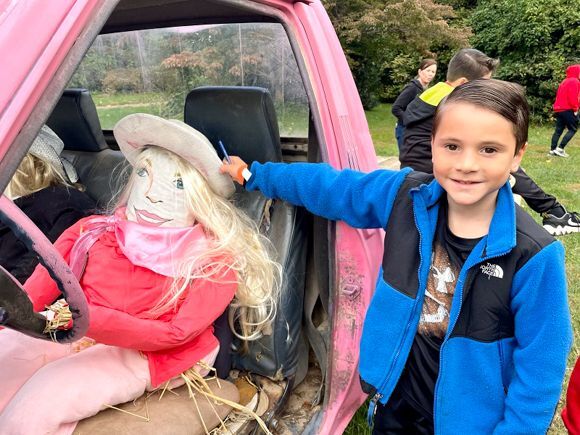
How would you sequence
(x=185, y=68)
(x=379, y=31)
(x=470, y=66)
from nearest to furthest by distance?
(x=185, y=68) → (x=470, y=66) → (x=379, y=31)

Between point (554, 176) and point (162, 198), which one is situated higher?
point (162, 198)

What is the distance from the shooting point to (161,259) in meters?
1.67

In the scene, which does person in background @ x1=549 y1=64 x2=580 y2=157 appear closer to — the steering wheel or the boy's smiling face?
the boy's smiling face

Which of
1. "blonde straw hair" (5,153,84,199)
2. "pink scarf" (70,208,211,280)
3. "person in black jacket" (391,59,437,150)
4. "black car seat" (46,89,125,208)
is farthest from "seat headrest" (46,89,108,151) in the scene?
"person in black jacket" (391,59,437,150)

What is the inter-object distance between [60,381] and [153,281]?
1.30 feet

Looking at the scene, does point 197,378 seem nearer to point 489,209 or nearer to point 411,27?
point 489,209

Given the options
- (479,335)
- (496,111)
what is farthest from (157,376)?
(496,111)

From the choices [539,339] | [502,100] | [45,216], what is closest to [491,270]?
[539,339]

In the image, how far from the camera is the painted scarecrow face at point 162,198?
1702mm

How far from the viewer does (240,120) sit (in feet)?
6.29

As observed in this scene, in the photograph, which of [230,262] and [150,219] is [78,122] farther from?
[230,262]

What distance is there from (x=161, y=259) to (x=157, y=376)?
0.37 m

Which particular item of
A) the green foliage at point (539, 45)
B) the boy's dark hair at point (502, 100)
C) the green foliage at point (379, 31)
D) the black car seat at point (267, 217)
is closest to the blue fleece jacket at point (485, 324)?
the boy's dark hair at point (502, 100)

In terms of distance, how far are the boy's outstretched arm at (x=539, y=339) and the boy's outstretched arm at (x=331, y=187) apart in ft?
1.48
